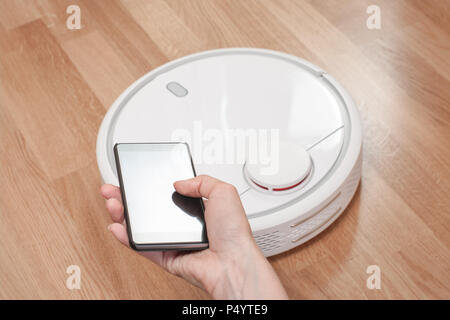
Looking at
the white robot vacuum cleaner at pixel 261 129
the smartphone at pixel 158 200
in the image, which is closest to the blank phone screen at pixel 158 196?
the smartphone at pixel 158 200

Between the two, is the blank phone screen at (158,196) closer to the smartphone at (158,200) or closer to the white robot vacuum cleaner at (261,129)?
the smartphone at (158,200)

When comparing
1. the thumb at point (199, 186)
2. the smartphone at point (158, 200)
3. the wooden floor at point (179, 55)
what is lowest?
the wooden floor at point (179, 55)

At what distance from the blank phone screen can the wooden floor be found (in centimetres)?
22

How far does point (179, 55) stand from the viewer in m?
1.34

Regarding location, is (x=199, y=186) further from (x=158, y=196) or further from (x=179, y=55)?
(x=179, y=55)

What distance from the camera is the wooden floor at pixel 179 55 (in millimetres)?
969

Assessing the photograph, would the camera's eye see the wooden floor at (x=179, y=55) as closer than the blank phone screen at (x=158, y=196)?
No

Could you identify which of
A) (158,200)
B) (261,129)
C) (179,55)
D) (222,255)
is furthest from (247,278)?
(179,55)

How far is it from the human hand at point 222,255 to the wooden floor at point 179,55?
20cm

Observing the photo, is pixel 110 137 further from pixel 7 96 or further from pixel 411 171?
pixel 411 171

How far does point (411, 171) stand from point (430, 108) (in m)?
0.18

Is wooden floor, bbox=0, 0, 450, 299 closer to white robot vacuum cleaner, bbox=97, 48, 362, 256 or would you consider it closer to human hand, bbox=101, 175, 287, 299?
white robot vacuum cleaner, bbox=97, 48, 362, 256

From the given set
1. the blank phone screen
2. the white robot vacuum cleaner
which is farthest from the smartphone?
the white robot vacuum cleaner
